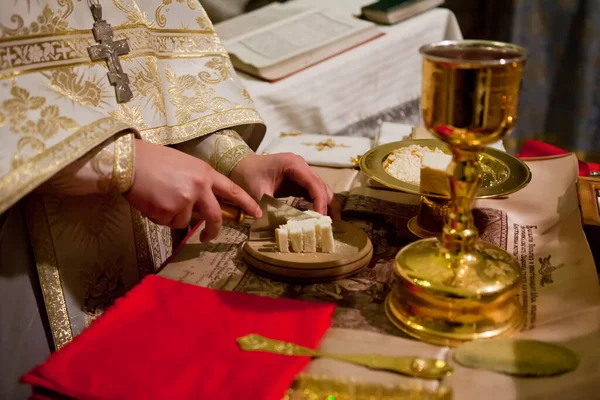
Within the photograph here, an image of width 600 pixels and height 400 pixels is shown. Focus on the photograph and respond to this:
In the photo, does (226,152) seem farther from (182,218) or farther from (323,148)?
(323,148)

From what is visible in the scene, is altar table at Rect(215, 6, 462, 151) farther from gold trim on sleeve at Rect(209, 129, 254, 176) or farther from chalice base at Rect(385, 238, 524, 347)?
chalice base at Rect(385, 238, 524, 347)

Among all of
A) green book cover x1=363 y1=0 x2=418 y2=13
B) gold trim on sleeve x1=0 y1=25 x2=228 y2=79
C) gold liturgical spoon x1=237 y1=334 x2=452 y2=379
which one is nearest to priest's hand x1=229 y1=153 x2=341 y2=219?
gold trim on sleeve x1=0 y1=25 x2=228 y2=79

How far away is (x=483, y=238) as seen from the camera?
84 cm

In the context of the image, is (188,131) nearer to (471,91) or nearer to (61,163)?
(61,163)

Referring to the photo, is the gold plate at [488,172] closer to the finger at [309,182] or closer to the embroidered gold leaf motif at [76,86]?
the finger at [309,182]

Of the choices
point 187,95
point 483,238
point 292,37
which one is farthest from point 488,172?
point 292,37

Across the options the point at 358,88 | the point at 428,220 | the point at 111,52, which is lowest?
the point at 358,88

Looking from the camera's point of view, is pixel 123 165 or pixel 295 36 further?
pixel 295 36

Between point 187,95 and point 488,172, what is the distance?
18.3 inches

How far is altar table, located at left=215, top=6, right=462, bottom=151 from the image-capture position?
1.61m

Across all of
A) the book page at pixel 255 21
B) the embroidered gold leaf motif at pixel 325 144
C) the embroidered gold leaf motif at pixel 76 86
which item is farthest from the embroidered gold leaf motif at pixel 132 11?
the book page at pixel 255 21

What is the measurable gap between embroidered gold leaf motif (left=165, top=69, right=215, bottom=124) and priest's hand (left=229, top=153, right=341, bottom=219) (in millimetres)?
118

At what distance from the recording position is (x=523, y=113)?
2.85 m

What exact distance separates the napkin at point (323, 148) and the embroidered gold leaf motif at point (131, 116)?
36 centimetres
